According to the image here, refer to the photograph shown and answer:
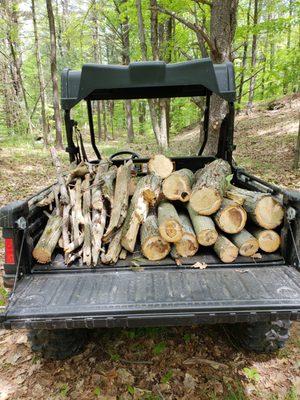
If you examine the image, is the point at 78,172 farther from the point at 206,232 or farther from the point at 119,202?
the point at 206,232

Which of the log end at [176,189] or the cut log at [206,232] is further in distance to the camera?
the log end at [176,189]

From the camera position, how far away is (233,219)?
290 cm

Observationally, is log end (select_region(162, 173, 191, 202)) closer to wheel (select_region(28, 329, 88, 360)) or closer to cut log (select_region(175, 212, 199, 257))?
cut log (select_region(175, 212, 199, 257))

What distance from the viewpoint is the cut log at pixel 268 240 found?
2.82 m

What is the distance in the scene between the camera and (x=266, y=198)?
2846 millimetres

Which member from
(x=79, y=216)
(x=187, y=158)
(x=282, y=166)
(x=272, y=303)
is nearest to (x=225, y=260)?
(x=272, y=303)

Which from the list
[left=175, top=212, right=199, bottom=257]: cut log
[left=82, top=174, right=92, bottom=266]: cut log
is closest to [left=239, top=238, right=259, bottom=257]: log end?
[left=175, top=212, right=199, bottom=257]: cut log

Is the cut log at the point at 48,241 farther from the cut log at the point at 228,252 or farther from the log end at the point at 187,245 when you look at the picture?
the cut log at the point at 228,252

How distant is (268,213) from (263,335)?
1.08 meters

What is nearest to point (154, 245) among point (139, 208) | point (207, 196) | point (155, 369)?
point (139, 208)

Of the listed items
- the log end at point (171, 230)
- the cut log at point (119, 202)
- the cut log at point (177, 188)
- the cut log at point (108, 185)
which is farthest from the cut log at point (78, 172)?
the log end at point (171, 230)

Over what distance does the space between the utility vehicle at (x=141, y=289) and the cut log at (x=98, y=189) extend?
58 centimetres

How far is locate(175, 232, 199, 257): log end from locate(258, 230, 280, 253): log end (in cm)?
61

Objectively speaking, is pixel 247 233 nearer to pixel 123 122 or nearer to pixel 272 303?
pixel 272 303
